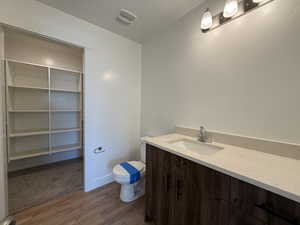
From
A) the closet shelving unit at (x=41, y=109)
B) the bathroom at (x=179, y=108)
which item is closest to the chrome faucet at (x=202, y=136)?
the bathroom at (x=179, y=108)

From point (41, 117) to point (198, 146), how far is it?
2.85 m

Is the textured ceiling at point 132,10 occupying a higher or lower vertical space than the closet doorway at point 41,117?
higher

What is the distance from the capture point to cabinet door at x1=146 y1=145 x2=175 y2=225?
44.1 inches

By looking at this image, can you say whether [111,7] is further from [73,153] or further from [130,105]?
[73,153]

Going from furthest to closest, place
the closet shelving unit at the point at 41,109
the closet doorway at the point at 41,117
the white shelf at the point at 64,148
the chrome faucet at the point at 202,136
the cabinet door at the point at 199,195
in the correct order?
1. the white shelf at the point at 64,148
2. the closet shelving unit at the point at 41,109
3. the closet doorway at the point at 41,117
4. the chrome faucet at the point at 202,136
5. the cabinet door at the point at 199,195

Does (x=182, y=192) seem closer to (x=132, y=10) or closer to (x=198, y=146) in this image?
(x=198, y=146)

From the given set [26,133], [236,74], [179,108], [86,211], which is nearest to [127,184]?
[86,211]

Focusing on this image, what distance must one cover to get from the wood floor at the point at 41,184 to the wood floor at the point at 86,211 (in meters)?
0.15

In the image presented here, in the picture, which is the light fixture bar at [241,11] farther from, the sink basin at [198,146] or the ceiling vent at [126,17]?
the sink basin at [198,146]

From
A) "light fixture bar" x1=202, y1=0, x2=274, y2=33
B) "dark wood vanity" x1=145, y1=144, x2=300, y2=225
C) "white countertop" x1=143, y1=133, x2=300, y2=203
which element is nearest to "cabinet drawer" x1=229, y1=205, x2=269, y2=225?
"dark wood vanity" x1=145, y1=144, x2=300, y2=225

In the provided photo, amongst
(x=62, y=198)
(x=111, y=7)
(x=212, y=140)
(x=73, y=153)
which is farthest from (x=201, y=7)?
(x=73, y=153)

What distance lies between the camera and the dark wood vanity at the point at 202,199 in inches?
23.7

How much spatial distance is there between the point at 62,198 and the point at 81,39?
83.3 inches

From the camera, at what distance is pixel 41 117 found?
2.48m
